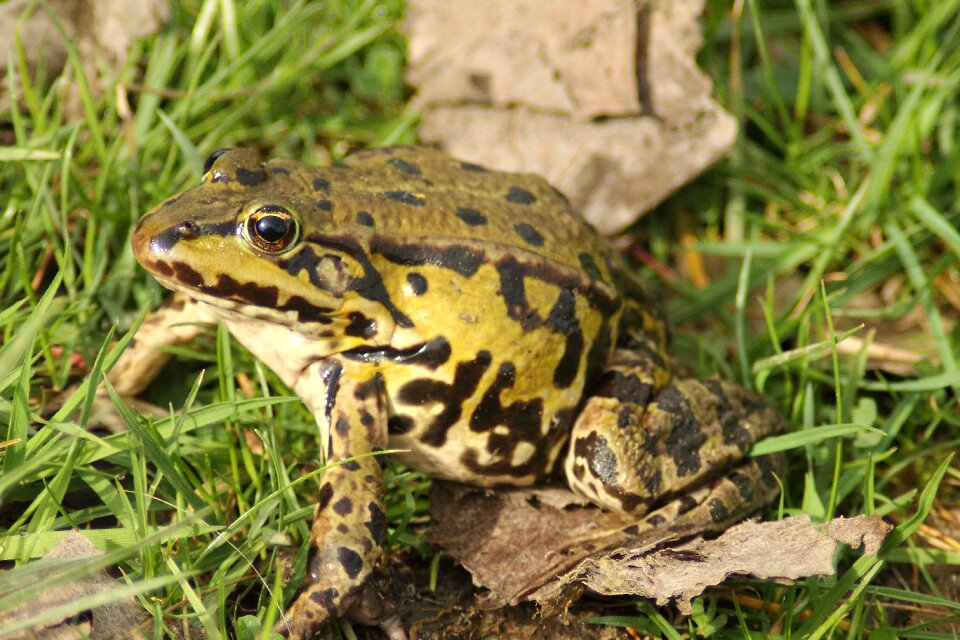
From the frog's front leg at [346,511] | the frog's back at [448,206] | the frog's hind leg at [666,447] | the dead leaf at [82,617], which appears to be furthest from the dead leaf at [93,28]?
the frog's hind leg at [666,447]

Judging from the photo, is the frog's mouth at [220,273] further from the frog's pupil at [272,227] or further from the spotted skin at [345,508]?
the spotted skin at [345,508]

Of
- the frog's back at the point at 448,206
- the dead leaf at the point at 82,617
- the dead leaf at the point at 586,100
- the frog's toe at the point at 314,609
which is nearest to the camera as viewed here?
the dead leaf at the point at 82,617

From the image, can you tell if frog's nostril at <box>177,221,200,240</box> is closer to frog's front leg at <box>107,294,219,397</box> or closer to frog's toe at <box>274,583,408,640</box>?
frog's front leg at <box>107,294,219,397</box>

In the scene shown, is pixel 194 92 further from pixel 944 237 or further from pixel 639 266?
pixel 944 237

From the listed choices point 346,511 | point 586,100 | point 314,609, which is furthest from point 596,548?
point 586,100

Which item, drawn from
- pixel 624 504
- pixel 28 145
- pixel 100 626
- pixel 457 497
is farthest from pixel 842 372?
pixel 28 145

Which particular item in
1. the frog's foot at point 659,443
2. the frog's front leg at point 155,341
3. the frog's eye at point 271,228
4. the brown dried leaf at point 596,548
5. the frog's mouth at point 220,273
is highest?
the frog's eye at point 271,228

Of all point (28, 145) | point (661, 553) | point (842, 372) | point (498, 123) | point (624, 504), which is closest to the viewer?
point (661, 553)
